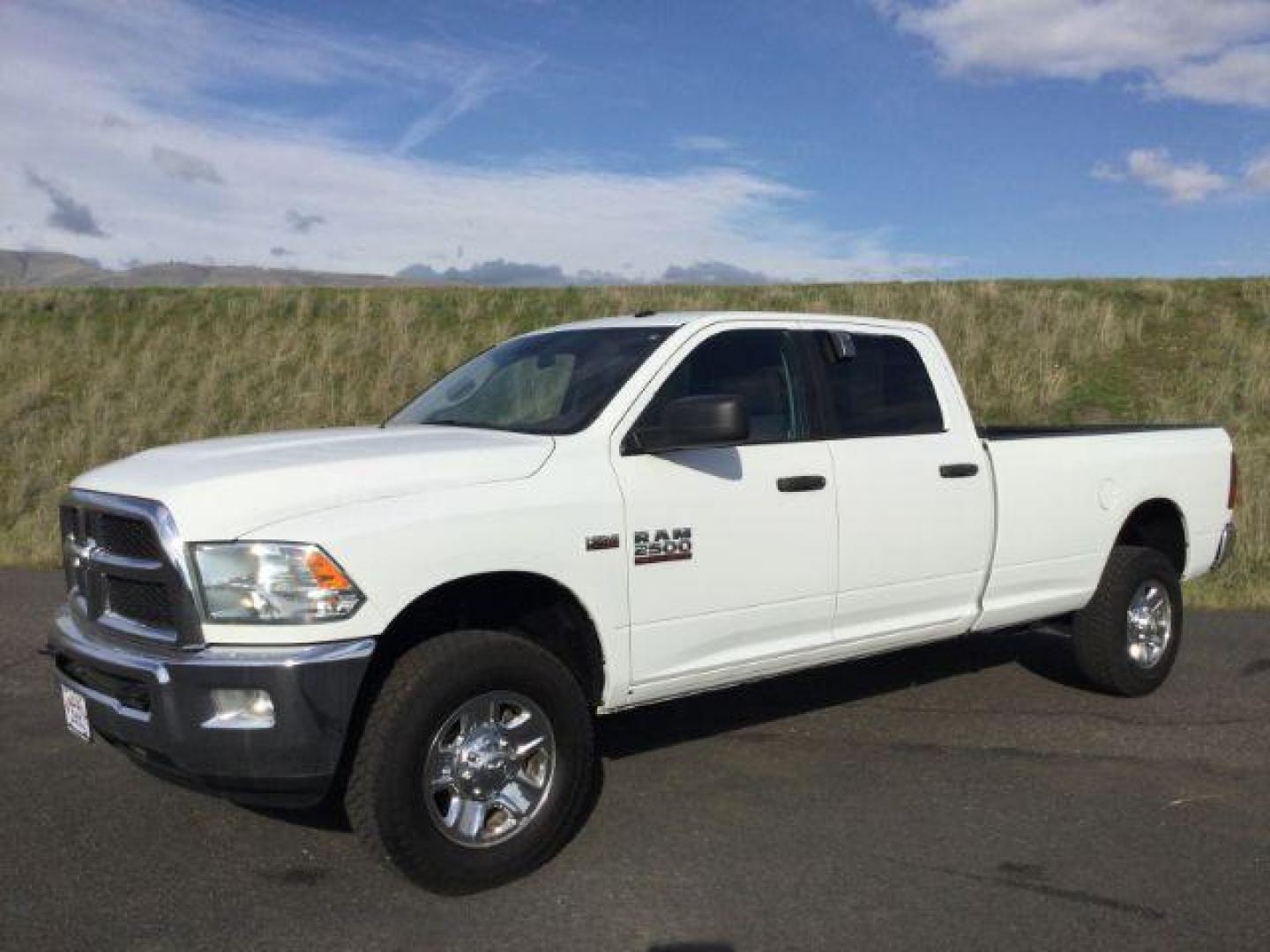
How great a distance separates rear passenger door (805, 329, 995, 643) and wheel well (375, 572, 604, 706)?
1.23 meters

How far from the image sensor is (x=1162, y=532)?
6.98 m

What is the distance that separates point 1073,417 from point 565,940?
1626cm

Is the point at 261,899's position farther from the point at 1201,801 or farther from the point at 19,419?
the point at 19,419

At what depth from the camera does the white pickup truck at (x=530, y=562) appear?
147 inches

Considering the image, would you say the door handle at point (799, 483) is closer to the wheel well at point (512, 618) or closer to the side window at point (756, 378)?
the side window at point (756, 378)

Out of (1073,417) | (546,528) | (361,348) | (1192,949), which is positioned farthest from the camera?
(361,348)

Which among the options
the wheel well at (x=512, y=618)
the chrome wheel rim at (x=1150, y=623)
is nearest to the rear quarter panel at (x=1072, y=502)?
the chrome wheel rim at (x=1150, y=623)

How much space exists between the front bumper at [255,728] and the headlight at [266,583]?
0.10 metres

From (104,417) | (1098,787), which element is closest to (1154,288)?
(104,417)

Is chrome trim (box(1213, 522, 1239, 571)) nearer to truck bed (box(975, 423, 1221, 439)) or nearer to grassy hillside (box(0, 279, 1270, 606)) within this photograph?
truck bed (box(975, 423, 1221, 439))

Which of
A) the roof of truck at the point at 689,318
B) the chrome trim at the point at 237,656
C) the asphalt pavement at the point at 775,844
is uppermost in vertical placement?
the roof of truck at the point at 689,318

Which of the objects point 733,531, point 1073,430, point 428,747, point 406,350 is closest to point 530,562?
point 428,747

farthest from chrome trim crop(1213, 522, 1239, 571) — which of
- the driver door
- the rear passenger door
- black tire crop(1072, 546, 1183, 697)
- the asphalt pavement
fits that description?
the driver door

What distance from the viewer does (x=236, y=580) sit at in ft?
12.2
